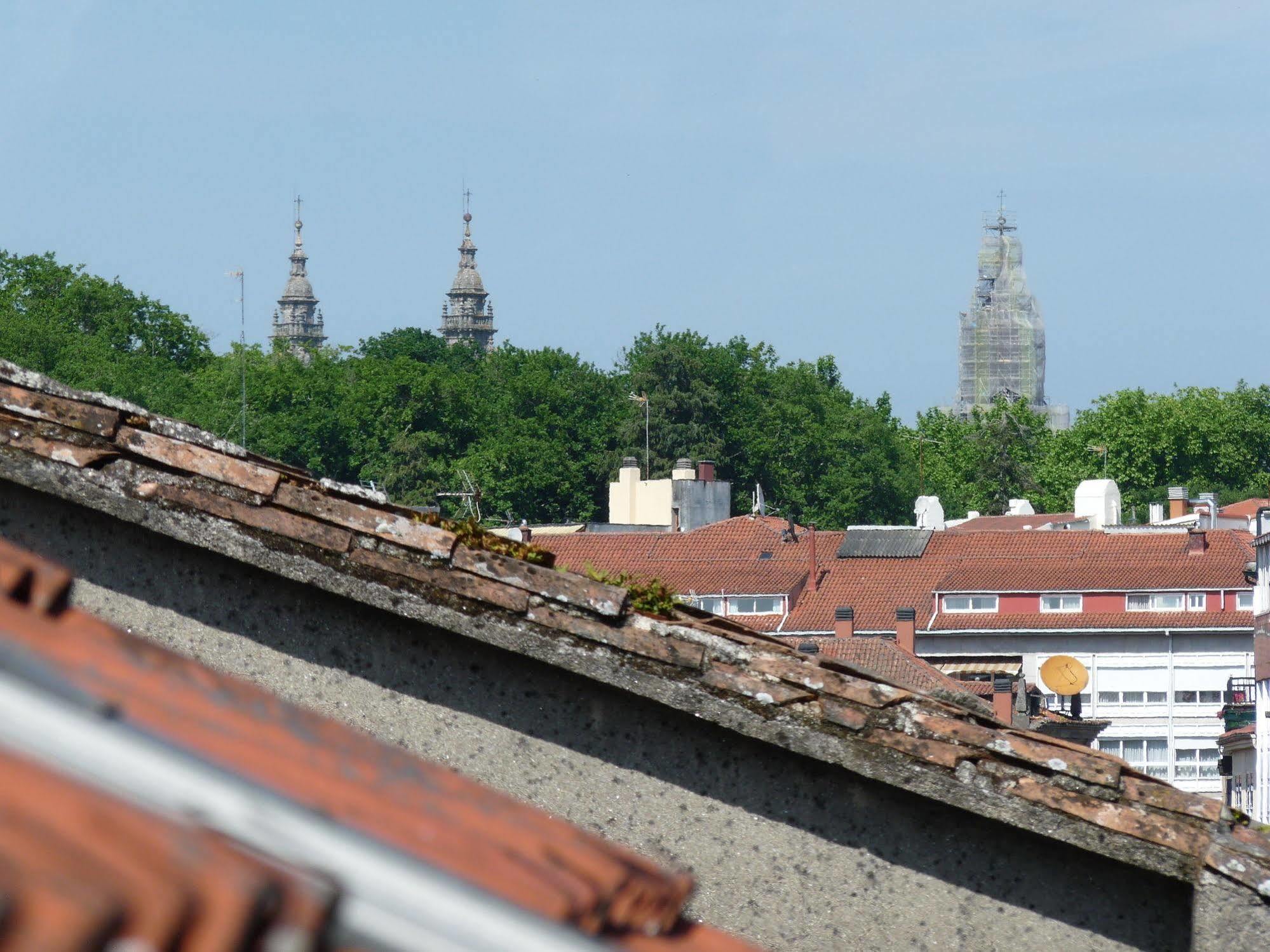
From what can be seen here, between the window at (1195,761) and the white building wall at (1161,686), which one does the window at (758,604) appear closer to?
the white building wall at (1161,686)

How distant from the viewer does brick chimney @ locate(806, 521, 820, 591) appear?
62125 mm

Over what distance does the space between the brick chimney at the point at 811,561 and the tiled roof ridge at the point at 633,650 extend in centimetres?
5769

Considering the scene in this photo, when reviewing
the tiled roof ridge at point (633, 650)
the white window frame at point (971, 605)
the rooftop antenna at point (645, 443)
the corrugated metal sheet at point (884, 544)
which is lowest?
the white window frame at point (971, 605)

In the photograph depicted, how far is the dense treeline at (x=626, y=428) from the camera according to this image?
11150cm

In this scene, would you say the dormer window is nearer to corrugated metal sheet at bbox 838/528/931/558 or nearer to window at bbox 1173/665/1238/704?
corrugated metal sheet at bbox 838/528/931/558

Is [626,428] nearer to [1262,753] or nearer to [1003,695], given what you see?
[1262,753]

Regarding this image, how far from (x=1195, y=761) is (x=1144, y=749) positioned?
1.68 m

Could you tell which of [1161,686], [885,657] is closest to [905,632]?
[885,657]

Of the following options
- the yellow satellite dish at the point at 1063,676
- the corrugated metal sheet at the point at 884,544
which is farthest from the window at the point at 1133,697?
the yellow satellite dish at the point at 1063,676

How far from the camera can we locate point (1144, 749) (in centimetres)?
5728

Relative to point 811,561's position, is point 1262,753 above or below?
below

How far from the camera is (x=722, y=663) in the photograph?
14.8 ft

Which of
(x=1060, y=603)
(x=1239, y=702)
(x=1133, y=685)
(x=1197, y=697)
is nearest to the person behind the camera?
(x=1239, y=702)

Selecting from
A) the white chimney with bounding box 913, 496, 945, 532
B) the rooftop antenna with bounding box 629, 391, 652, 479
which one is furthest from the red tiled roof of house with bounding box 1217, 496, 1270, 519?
the rooftop antenna with bounding box 629, 391, 652, 479
